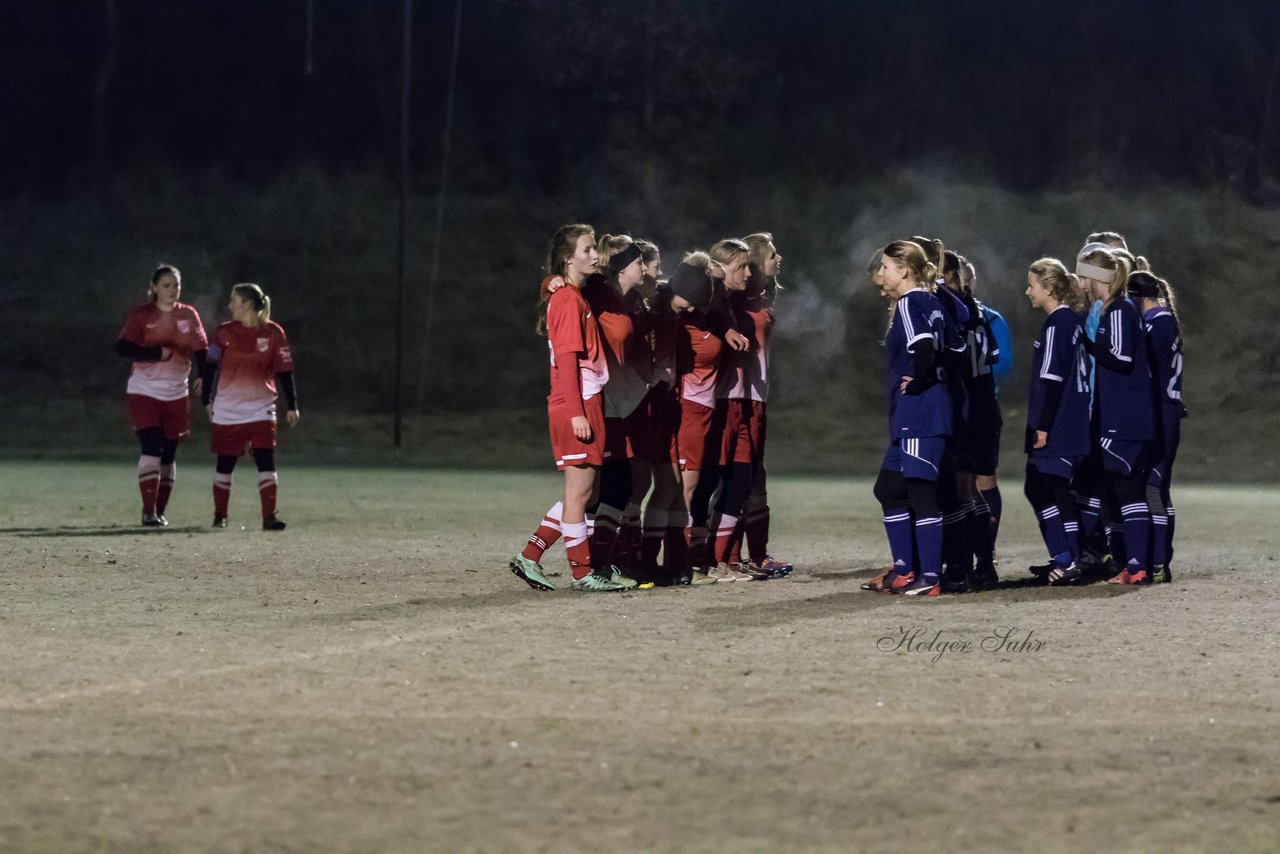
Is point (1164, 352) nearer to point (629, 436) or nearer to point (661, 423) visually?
point (661, 423)

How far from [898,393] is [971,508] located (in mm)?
915

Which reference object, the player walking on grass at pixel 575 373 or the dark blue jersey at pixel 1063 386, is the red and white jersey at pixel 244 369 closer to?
the player walking on grass at pixel 575 373

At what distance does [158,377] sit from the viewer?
39.8 ft

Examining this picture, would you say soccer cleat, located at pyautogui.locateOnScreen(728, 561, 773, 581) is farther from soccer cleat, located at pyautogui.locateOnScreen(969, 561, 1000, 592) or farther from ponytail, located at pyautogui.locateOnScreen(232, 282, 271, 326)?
ponytail, located at pyautogui.locateOnScreen(232, 282, 271, 326)

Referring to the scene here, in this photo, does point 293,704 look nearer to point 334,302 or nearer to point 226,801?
point 226,801

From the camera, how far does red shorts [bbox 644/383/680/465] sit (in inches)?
328

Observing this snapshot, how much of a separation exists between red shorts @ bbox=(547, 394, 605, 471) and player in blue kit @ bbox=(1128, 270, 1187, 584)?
3046mm

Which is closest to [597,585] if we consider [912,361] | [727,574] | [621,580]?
[621,580]

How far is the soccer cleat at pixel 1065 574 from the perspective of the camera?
346 inches

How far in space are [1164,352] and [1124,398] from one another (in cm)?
34

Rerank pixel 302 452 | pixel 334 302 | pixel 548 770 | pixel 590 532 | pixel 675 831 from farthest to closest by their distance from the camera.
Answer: pixel 334 302
pixel 302 452
pixel 590 532
pixel 548 770
pixel 675 831

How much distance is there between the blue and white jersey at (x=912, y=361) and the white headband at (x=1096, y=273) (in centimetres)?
116

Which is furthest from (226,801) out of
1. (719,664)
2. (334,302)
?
(334,302)

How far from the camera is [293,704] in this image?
202 inches
